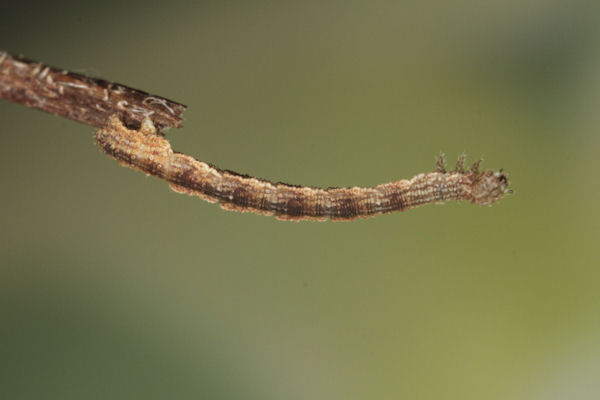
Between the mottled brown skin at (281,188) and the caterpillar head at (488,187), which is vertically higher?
the caterpillar head at (488,187)

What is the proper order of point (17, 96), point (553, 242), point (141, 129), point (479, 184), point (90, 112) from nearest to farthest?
1. point (17, 96)
2. point (90, 112)
3. point (141, 129)
4. point (479, 184)
5. point (553, 242)

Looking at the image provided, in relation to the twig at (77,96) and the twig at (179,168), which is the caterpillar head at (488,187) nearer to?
the twig at (179,168)

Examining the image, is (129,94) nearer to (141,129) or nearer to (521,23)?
(141,129)

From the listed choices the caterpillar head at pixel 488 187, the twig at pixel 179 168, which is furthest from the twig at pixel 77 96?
the caterpillar head at pixel 488 187

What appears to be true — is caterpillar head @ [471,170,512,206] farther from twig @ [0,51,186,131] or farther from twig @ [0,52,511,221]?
twig @ [0,51,186,131]

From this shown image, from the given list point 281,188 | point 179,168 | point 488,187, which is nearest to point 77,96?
point 179,168

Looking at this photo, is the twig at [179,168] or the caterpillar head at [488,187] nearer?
→ the twig at [179,168]

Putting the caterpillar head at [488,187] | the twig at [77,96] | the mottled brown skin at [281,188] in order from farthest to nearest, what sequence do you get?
the caterpillar head at [488,187], the mottled brown skin at [281,188], the twig at [77,96]

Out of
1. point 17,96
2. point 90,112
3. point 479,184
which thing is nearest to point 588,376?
point 479,184
